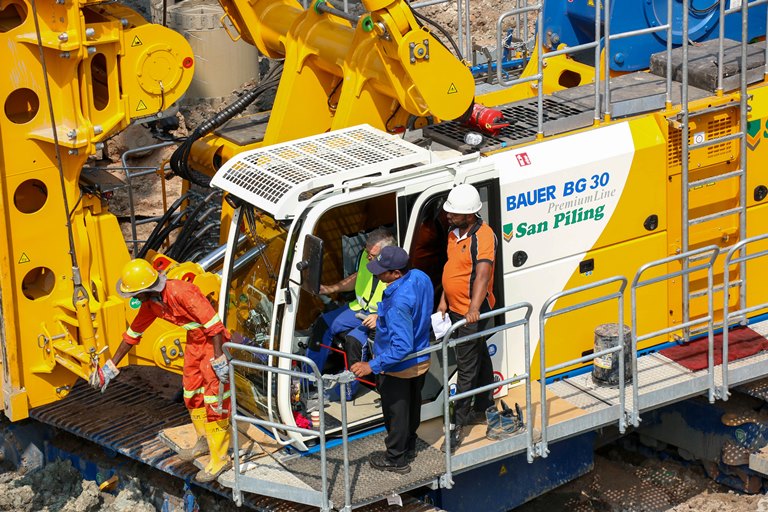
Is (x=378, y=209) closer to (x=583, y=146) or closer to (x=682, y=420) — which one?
(x=583, y=146)

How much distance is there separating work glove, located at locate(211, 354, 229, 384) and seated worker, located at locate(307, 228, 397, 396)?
62 cm

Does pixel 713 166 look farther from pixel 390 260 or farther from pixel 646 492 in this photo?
pixel 390 260

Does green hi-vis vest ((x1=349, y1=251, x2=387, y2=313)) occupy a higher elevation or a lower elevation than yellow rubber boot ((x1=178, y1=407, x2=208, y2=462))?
higher

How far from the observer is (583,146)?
32.1 ft

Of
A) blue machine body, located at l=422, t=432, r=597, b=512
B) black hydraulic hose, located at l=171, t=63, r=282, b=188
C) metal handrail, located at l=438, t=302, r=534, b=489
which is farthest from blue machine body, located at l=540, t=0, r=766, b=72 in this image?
blue machine body, located at l=422, t=432, r=597, b=512

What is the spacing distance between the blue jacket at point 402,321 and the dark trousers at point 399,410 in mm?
160

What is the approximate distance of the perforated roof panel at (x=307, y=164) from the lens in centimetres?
888

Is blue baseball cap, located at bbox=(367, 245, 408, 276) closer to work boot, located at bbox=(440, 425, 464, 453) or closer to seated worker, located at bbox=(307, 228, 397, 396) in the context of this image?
seated worker, located at bbox=(307, 228, 397, 396)

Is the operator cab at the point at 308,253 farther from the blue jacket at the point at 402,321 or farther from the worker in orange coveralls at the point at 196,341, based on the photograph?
the blue jacket at the point at 402,321

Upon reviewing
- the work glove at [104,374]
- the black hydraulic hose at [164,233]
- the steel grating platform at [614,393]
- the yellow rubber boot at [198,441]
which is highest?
the black hydraulic hose at [164,233]

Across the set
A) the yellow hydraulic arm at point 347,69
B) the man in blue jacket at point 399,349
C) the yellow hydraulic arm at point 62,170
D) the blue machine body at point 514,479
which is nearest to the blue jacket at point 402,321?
the man in blue jacket at point 399,349

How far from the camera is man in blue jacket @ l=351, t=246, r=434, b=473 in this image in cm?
852

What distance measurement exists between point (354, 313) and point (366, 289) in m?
0.18

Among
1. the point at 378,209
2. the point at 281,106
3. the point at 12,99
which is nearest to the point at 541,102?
the point at 378,209
